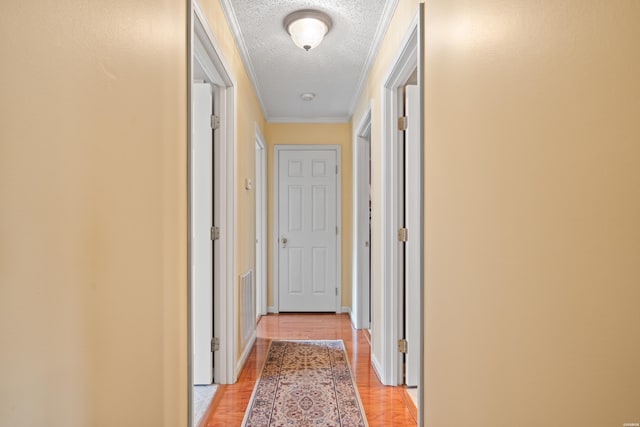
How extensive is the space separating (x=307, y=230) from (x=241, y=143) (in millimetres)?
2240

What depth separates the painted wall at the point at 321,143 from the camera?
17.5 feet

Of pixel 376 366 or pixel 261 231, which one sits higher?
pixel 261 231

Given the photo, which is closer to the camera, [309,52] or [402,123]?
[402,123]

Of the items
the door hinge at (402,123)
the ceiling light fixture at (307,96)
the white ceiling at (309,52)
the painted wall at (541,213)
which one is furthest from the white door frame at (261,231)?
the painted wall at (541,213)

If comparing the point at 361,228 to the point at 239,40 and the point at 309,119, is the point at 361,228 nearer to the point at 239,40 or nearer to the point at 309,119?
the point at 309,119

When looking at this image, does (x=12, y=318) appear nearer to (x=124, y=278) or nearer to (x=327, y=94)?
(x=124, y=278)

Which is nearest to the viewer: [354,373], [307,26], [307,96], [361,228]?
[307,26]

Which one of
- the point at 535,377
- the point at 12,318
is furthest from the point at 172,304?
the point at 535,377

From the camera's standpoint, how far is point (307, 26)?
2676 mm

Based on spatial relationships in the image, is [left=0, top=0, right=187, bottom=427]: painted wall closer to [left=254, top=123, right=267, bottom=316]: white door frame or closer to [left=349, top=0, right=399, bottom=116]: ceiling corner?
[left=349, top=0, right=399, bottom=116]: ceiling corner

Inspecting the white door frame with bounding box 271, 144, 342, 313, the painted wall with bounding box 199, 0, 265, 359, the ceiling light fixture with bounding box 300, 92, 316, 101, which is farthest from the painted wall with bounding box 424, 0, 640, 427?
the white door frame with bounding box 271, 144, 342, 313

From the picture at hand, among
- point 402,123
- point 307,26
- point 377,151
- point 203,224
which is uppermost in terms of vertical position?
point 307,26

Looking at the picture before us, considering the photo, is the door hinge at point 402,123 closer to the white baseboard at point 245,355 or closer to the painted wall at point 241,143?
the painted wall at point 241,143

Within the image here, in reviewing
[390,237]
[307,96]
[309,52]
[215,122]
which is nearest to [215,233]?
[215,122]
